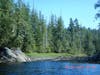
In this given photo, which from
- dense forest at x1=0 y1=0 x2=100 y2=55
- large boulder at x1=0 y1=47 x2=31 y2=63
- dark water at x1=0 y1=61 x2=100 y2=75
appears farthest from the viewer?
dense forest at x1=0 y1=0 x2=100 y2=55

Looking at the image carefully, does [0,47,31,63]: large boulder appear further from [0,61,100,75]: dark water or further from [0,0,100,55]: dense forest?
[0,61,100,75]: dark water

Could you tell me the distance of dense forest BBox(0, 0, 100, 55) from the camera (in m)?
A: 90.3

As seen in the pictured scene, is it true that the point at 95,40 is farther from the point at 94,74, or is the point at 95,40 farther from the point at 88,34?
the point at 94,74

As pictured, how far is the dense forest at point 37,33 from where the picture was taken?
90.3 meters

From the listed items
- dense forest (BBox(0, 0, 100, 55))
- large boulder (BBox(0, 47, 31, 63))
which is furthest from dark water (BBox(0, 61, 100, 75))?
large boulder (BBox(0, 47, 31, 63))

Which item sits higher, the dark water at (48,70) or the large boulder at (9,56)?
the large boulder at (9,56)

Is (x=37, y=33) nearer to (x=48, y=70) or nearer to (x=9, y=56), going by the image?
(x=9, y=56)

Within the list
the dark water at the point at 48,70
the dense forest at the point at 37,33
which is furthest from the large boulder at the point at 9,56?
the dark water at the point at 48,70

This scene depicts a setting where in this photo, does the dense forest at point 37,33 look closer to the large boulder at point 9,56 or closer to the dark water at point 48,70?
the large boulder at point 9,56

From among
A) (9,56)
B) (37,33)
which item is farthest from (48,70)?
(37,33)

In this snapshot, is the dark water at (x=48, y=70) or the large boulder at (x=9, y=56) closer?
the dark water at (x=48, y=70)

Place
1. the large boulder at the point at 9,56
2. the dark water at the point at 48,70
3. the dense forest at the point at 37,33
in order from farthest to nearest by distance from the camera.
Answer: the dense forest at the point at 37,33 → the large boulder at the point at 9,56 → the dark water at the point at 48,70

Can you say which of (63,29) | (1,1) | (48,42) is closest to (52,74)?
(1,1)

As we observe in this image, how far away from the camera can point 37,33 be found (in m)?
131
